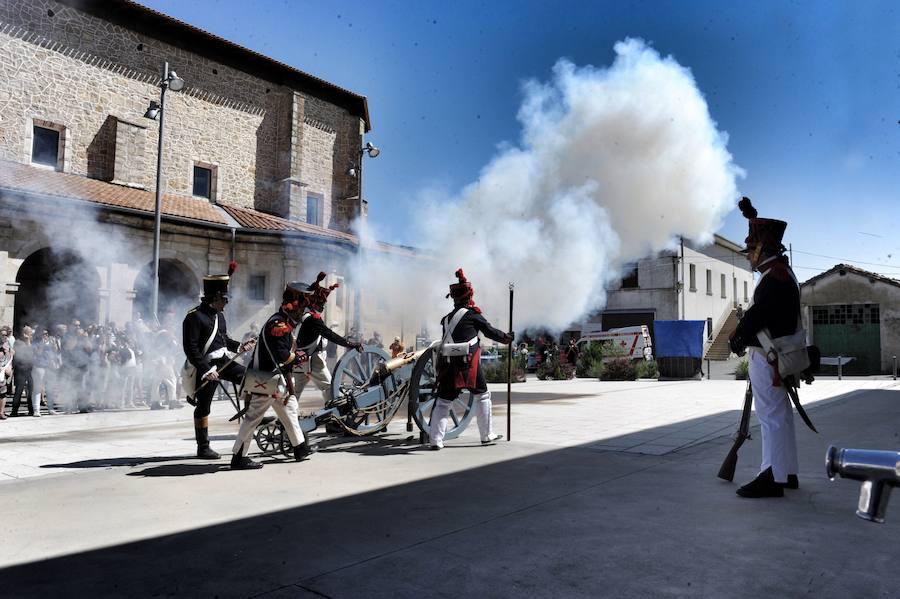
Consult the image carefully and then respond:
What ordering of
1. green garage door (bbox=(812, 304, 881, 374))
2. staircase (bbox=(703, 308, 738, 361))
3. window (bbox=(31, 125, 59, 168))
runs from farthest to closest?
staircase (bbox=(703, 308, 738, 361)) < green garage door (bbox=(812, 304, 881, 374)) < window (bbox=(31, 125, 59, 168))

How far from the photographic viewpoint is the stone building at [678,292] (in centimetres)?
3147

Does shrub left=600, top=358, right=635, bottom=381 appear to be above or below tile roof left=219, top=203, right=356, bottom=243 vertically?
below

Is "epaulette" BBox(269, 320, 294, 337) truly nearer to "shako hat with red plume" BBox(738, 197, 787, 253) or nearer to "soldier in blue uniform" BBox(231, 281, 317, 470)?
"soldier in blue uniform" BBox(231, 281, 317, 470)

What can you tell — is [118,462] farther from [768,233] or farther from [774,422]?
[768,233]

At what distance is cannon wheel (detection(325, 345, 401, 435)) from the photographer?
6809 millimetres

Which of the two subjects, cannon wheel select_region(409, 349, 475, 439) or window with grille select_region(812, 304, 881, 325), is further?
window with grille select_region(812, 304, 881, 325)

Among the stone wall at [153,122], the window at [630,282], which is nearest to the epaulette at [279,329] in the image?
the stone wall at [153,122]

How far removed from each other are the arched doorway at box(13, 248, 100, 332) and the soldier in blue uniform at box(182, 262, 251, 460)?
38.0 feet

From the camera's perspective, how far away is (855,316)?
1025 inches

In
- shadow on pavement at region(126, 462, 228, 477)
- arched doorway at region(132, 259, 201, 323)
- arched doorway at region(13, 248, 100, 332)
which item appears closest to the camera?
shadow on pavement at region(126, 462, 228, 477)

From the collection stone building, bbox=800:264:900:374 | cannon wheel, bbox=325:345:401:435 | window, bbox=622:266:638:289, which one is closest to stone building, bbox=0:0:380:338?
cannon wheel, bbox=325:345:401:435

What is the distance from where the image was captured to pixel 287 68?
24.0 m

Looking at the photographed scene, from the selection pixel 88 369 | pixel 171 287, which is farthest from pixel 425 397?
pixel 171 287

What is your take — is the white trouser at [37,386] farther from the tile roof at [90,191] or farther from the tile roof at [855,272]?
the tile roof at [855,272]
